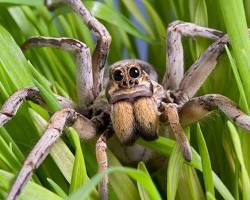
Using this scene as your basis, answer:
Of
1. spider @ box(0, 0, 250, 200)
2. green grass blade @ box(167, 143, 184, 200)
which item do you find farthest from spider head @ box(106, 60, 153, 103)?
green grass blade @ box(167, 143, 184, 200)

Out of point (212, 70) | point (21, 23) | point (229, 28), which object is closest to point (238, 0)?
point (229, 28)

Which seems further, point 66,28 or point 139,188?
point 66,28

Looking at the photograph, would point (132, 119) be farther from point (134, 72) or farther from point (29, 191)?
point (29, 191)

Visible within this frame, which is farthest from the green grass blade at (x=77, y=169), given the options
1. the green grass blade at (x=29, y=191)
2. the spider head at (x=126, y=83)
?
the spider head at (x=126, y=83)

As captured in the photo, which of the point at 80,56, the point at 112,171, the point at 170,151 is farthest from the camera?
the point at 80,56

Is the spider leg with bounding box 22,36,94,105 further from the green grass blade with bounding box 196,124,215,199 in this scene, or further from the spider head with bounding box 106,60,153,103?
the green grass blade with bounding box 196,124,215,199

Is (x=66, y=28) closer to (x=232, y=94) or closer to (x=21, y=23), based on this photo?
(x=21, y=23)

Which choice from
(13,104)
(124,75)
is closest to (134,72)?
(124,75)
